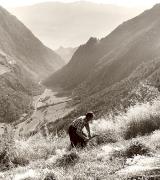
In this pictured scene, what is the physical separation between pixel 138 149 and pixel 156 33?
458 ft

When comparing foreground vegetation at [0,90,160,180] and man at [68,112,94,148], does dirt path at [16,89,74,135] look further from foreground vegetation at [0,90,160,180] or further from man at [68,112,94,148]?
man at [68,112,94,148]

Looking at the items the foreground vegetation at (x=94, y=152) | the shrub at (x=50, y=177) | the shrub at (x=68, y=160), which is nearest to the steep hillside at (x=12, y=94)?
the foreground vegetation at (x=94, y=152)

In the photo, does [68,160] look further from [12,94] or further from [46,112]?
[12,94]

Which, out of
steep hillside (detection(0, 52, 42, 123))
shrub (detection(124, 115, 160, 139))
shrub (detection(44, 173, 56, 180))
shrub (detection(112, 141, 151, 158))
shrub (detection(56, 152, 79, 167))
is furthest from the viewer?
steep hillside (detection(0, 52, 42, 123))

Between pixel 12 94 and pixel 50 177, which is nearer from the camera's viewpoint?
pixel 50 177

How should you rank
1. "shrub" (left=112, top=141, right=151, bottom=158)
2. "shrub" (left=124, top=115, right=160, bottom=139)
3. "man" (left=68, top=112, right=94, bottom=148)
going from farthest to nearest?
"shrub" (left=124, top=115, right=160, bottom=139) < "man" (left=68, top=112, right=94, bottom=148) < "shrub" (left=112, top=141, right=151, bottom=158)

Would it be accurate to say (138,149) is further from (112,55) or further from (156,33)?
(112,55)

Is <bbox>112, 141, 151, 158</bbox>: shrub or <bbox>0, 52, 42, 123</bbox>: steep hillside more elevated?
<bbox>0, 52, 42, 123</bbox>: steep hillside

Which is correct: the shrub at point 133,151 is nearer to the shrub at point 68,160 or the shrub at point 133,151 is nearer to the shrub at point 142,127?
the shrub at point 68,160

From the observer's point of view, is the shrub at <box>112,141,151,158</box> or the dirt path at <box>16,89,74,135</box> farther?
the dirt path at <box>16,89,74,135</box>

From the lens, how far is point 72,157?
31.2ft

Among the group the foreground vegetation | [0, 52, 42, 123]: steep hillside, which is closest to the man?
the foreground vegetation

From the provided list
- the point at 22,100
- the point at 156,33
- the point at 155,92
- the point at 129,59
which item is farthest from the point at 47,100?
the point at 155,92

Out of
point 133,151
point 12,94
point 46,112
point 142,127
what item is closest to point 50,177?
point 133,151
